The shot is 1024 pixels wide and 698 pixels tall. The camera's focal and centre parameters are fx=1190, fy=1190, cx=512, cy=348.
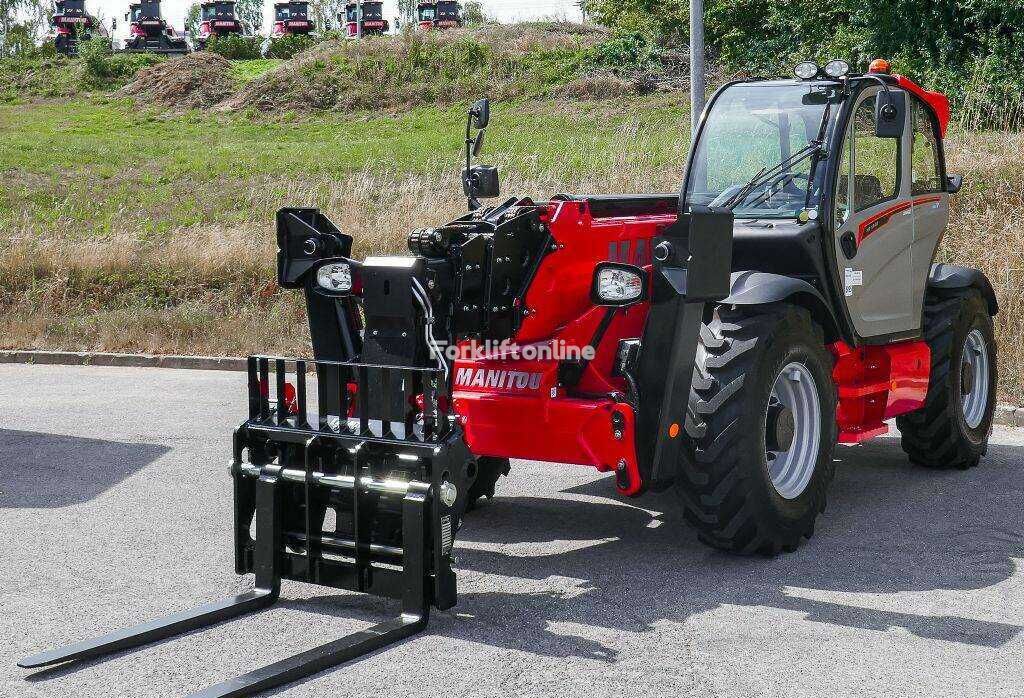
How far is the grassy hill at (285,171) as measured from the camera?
14867 millimetres

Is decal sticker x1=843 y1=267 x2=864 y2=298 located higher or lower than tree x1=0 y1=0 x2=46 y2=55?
lower

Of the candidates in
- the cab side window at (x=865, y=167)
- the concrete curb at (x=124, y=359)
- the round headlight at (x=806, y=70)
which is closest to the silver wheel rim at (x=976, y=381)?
the cab side window at (x=865, y=167)

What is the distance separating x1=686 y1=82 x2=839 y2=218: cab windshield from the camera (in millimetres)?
6730

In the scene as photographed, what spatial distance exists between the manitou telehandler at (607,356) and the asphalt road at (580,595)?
8.6 inches

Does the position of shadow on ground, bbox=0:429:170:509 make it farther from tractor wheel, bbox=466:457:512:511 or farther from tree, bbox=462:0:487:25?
tree, bbox=462:0:487:25

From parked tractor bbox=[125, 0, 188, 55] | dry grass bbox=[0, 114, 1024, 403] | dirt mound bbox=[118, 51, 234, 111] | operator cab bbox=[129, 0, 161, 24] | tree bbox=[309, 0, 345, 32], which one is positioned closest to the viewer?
dry grass bbox=[0, 114, 1024, 403]

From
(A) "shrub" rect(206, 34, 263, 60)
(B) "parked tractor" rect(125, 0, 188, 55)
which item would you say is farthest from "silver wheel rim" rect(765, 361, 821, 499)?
(B) "parked tractor" rect(125, 0, 188, 55)

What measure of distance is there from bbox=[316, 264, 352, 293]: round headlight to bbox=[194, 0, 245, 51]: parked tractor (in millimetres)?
50772

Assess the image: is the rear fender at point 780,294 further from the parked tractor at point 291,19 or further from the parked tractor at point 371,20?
the parked tractor at point 371,20

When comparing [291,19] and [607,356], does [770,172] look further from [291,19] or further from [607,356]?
[291,19]

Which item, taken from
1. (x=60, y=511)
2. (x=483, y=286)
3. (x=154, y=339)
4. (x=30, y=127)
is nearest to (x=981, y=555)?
(x=483, y=286)

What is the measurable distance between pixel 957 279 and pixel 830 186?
1790mm

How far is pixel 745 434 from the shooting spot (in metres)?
5.60

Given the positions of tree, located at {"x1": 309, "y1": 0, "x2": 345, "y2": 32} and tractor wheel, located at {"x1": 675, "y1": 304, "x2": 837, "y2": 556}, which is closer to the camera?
tractor wheel, located at {"x1": 675, "y1": 304, "x2": 837, "y2": 556}
